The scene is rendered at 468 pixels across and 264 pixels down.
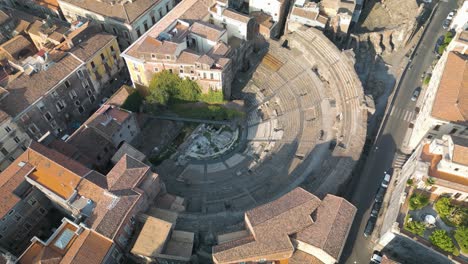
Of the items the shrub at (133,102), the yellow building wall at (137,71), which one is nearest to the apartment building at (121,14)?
the yellow building wall at (137,71)

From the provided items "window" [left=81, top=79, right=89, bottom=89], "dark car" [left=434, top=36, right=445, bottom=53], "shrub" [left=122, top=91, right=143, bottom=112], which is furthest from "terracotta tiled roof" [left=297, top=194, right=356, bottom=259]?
"dark car" [left=434, top=36, right=445, bottom=53]

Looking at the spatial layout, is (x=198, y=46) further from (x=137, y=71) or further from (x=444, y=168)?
(x=444, y=168)

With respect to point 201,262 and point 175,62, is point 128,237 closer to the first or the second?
point 201,262

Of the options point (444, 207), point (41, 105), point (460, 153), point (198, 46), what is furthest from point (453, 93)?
point (41, 105)

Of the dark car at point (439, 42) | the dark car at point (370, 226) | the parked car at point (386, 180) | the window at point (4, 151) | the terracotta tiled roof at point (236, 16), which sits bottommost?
the dark car at point (370, 226)

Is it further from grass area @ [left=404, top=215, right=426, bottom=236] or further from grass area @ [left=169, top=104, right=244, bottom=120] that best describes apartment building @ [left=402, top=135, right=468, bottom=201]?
grass area @ [left=169, top=104, right=244, bottom=120]

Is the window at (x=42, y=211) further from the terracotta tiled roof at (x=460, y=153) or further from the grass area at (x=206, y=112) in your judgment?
the terracotta tiled roof at (x=460, y=153)

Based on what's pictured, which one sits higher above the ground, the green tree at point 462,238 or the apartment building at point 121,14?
the apartment building at point 121,14
